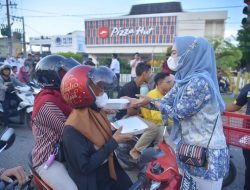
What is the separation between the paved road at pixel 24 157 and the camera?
4.05 meters

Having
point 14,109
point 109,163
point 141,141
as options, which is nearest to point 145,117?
point 141,141

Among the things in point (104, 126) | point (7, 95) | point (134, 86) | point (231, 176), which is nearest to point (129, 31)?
point (7, 95)

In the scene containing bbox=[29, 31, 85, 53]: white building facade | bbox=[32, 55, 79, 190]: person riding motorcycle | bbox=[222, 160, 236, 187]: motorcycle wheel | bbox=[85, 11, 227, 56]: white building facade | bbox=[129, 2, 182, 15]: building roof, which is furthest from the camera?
bbox=[29, 31, 85, 53]: white building facade

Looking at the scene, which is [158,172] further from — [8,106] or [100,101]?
[8,106]

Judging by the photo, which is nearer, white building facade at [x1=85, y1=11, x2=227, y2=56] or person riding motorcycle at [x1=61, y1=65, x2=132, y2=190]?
person riding motorcycle at [x1=61, y1=65, x2=132, y2=190]

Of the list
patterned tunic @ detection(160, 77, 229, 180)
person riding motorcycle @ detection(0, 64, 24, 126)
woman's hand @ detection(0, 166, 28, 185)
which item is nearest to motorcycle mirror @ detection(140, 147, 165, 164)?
patterned tunic @ detection(160, 77, 229, 180)

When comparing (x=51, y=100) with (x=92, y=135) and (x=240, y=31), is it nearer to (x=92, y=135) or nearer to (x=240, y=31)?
(x=92, y=135)

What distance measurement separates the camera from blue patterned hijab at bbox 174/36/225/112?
6.37 feet

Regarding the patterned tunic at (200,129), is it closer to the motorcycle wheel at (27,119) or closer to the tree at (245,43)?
the motorcycle wheel at (27,119)

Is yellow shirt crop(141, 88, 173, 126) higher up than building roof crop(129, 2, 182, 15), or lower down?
lower down

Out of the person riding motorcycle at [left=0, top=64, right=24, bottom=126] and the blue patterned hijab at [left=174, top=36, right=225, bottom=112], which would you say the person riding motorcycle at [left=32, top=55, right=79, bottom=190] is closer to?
the blue patterned hijab at [left=174, top=36, right=225, bottom=112]

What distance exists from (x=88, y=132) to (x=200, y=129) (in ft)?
2.65

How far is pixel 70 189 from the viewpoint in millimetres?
1905

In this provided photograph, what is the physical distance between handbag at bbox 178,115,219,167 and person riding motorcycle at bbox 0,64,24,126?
5856 millimetres
